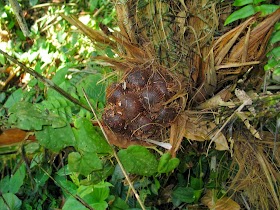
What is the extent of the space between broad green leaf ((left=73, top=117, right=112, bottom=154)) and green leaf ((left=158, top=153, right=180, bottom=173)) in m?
0.13

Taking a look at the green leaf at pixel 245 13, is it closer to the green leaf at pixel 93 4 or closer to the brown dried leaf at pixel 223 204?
the brown dried leaf at pixel 223 204

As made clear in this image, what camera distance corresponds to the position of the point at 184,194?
1.17 metres

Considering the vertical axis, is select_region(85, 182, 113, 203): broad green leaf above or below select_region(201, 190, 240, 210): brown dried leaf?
above

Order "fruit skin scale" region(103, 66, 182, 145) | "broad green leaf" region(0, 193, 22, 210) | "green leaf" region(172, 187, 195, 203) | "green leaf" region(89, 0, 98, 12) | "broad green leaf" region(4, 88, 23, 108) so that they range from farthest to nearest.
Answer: "green leaf" region(89, 0, 98, 12)
"broad green leaf" region(4, 88, 23, 108)
"broad green leaf" region(0, 193, 22, 210)
"green leaf" region(172, 187, 195, 203)
"fruit skin scale" region(103, 66, 182, 145)

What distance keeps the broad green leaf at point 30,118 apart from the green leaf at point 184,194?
40cm

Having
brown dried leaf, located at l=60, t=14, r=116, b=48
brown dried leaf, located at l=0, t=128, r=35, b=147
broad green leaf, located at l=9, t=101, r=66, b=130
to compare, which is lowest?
brown dried leaf, located at l=0, t=128, r=35, b=147

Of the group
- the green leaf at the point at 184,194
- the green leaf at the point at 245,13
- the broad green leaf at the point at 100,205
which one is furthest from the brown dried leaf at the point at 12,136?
the green leaf at the point at 245,13

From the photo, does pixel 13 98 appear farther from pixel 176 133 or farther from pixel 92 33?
pixel 176 133

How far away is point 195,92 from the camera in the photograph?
3.20ft

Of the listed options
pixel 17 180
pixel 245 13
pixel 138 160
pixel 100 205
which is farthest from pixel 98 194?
pixel 245 13

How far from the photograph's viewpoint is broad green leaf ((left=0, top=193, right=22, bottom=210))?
1.29 metres

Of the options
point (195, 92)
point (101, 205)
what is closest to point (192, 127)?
point (195, 92)

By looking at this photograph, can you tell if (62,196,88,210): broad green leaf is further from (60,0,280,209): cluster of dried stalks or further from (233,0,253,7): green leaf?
(233,0,253,7): green leaf

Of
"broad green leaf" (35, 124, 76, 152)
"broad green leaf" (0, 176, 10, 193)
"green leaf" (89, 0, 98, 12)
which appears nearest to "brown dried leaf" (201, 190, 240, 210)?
"broad green leaf" (35, 124, 76, 152)
